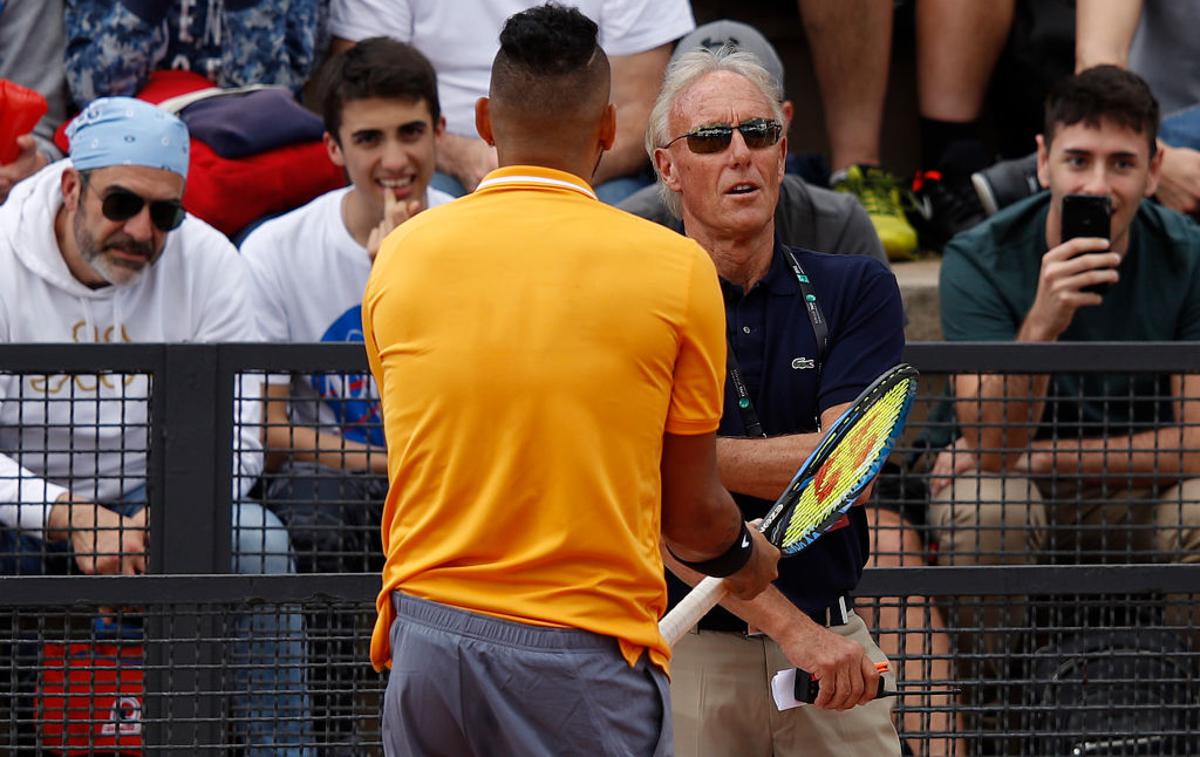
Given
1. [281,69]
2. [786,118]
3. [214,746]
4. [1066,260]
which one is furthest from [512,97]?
[281,69]

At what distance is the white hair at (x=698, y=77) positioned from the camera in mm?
3617

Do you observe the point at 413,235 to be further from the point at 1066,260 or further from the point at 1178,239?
the point at 1178,239

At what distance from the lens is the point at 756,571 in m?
2.90

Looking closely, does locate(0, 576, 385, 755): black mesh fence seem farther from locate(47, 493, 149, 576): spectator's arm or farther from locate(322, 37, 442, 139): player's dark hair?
locate(322, 37, 442, 139): player's dark hair

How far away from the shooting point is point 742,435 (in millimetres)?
3408

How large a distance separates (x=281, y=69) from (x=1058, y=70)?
9.07 ft

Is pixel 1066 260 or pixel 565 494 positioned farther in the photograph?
pixel 1066 260

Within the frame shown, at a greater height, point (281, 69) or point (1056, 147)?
point (281, 69)

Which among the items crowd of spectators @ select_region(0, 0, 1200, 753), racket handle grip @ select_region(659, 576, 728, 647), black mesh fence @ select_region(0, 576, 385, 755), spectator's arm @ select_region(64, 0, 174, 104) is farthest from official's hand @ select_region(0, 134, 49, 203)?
racket handle grip @ select_region(659, 576, 728, 647)

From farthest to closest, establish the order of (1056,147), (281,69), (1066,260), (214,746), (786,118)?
1. (281,69)
2. (1056,147)
3. (1066,260)
4. (214,746)
5. (786,118)

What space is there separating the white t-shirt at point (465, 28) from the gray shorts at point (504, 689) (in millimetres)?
3711

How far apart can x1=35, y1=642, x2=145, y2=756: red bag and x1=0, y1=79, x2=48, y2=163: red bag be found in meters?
1.94

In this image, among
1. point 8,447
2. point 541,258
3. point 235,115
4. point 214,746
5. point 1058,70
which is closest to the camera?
point 541,258

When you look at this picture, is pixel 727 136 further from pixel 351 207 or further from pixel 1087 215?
pixel 351 207
